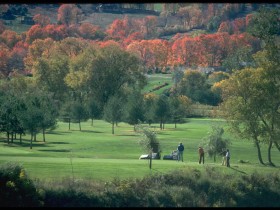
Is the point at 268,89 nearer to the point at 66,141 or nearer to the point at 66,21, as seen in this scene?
the point at 66,141

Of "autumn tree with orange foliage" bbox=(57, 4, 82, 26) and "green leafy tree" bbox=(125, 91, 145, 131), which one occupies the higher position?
"autumn tree with orange foliage" bbox=(57, 4, 82, 26)

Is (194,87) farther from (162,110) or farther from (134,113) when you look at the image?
(134,113)

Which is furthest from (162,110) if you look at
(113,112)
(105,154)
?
(105,154)

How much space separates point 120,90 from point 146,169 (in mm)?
55697

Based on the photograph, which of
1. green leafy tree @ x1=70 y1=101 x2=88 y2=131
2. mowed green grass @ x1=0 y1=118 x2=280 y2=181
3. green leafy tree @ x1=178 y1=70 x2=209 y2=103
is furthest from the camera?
green leafy tree @ x1=178 y1=70 x2=209 y2=103

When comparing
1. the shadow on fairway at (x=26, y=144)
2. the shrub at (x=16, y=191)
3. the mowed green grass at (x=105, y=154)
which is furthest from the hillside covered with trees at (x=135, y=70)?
the shrub at (x=16, y=191)

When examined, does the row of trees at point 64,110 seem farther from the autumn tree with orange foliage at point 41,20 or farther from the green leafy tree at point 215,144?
the autumn tree with orange foliage at point 41,20

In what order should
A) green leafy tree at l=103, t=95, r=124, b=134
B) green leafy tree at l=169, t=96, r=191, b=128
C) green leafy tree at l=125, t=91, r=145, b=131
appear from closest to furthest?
1. green leafy tree at l=125, t=91, r=145, b=131
2. green leafy tree at l=103, t=95, r=124, b=134
3. green leafy tree at l=169, t=96, r=191, b=128

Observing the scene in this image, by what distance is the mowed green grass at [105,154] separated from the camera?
3044 centimetres

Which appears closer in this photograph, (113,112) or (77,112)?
(113,112)

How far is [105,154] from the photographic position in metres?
43.8

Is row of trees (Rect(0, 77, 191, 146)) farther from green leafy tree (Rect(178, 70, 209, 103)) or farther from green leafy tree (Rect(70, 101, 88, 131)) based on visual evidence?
green leafy tree (Rect(178, 70, 209, 103))

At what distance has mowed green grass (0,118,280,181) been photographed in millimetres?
30438

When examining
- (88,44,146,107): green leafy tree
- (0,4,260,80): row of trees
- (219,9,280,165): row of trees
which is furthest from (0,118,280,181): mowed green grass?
(0,4,260,80): row of trees
